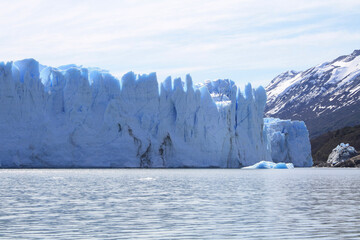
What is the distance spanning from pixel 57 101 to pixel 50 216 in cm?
3298

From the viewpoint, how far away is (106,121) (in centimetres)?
4538

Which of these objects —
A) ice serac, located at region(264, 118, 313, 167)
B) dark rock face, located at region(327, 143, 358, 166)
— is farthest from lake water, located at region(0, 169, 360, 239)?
dark rock face, located at region(327, 143, 358, 166)

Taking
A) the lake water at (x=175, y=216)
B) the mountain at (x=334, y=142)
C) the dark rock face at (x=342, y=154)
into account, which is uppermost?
the mountain at (x=334, y=142)

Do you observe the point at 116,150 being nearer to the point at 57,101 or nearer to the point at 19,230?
the point at 57,101

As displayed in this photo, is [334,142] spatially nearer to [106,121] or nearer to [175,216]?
[106,121]

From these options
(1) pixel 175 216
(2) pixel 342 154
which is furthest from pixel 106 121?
(2) pixel 342 154

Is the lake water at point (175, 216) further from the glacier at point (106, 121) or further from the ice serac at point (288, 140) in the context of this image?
the ice serac at point (288, 140)

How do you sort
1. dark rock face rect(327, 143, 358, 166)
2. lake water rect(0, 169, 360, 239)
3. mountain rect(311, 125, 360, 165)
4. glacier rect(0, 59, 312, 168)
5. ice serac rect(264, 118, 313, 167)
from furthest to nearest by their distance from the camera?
mountain rect(311, 125, 360, 165) < dark rock face rect(327, 143, 358, 166) < ice serac rect(264, 118, 313, 167) < glacier rect(0, 59, 312, 168) < lake water rect(0, 169, 360, 239)

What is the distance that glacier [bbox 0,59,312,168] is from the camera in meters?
43.5

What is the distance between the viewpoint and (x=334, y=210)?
14984 millimetres

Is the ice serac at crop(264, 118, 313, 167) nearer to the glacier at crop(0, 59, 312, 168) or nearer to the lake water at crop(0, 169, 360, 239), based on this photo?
the glacier at crop(0, 59, 312, 168)

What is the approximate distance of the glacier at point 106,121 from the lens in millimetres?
43500

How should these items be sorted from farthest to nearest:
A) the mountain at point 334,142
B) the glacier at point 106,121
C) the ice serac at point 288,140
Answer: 1. the mountain at point 334,142
2. the ice serac at point 288,140
3. the glacier at point 106,121

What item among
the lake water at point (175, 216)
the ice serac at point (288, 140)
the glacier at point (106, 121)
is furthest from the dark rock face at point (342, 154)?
the lake water at point (175, 216)
